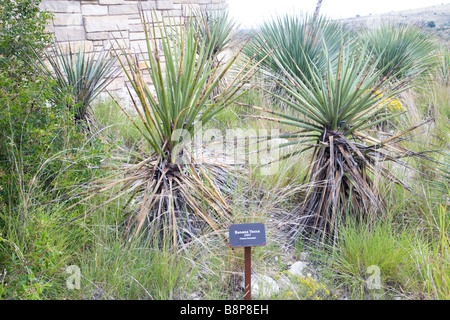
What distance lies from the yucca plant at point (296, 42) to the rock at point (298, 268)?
345 cm

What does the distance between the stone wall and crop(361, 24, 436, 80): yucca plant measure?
341 centimetres

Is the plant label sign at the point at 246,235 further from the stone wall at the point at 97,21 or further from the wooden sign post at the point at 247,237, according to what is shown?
the stone wall at the point at 97,21

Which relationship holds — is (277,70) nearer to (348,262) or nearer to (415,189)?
(415,189)

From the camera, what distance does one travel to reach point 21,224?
2662 millimetres

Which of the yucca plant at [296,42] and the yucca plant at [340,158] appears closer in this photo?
the yucca plant at [340,158]

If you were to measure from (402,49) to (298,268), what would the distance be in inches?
213

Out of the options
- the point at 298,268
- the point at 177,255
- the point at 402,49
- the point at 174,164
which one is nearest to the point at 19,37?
the point at 174,164

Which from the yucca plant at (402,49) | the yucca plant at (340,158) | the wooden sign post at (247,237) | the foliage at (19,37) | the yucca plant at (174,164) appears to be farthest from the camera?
the yucca plant at (402,49)

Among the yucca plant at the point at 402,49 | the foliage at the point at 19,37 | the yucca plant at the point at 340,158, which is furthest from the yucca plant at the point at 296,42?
the foliage at the point at 19,37

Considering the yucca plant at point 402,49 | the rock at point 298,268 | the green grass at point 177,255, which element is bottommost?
the rock at point 298,268

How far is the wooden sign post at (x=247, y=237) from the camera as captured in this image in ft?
7.97

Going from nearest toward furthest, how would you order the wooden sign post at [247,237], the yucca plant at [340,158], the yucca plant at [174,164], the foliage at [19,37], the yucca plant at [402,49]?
1. the wooden sign post at [247,237]
2. the yucca plant at [174,164]
3. the yucca plant at [340,158]
4. the foliage at [19,37]
5. the yucca plant at [402,49]

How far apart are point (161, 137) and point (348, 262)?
161 cm

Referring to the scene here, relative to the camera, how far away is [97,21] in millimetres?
6168
